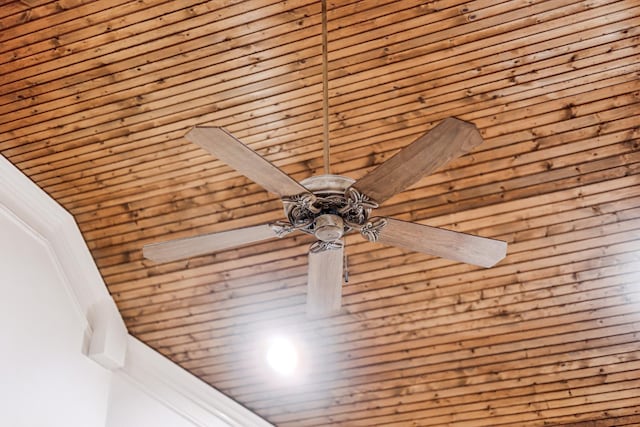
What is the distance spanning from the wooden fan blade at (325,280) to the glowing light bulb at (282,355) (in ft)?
4.84

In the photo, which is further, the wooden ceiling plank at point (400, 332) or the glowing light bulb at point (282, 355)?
the glowing light bulb at point (282, 355)

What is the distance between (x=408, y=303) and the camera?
4.41 m

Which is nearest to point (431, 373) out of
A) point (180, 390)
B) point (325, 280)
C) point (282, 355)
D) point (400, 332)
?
point (400, 332)

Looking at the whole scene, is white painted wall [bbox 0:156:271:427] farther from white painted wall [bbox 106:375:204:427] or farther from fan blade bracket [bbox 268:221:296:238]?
fan blade bracket [bbox 268:221:296:238]

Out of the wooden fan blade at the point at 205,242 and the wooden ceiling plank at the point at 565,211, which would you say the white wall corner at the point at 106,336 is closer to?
the wooden fan blade at the point at 205,242

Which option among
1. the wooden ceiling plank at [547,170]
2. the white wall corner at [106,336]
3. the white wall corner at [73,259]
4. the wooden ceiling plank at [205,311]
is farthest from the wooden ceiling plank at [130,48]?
the wooden ceiling plank at [205,311]

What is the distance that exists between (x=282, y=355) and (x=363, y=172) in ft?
4.26

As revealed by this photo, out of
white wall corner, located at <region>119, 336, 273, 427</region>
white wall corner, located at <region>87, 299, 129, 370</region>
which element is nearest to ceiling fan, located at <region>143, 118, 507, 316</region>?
white wall corner, located at <region>87, 299, 129, 370</region>

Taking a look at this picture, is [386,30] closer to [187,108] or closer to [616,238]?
[187,108]

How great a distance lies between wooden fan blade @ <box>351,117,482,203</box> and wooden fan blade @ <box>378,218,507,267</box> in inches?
6.3

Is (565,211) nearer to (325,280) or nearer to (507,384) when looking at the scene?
(507,384)

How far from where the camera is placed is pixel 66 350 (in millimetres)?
4484

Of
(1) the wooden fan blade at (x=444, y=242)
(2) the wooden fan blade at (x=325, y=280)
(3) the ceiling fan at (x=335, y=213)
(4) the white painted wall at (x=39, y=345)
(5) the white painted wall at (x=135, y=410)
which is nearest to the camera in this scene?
(3) the ceiling fan at (x=335, y=213)

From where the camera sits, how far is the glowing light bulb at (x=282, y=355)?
4.62 m
